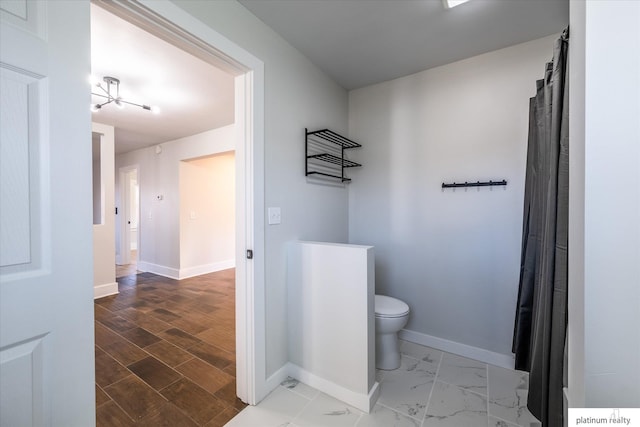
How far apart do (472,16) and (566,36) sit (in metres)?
0.81

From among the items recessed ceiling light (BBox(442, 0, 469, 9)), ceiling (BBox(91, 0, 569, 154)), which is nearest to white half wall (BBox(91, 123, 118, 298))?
ceiling (BBox(91, 0, 569, 154))

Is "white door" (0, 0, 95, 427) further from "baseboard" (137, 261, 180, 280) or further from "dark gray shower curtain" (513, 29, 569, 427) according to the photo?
"baseboard" (137, 261, 180, 280)

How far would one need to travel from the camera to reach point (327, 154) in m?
2.11

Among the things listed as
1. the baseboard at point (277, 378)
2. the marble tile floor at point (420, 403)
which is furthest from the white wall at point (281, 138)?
the marble tile floor at point (420, 403)

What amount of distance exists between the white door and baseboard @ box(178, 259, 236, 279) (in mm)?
3795

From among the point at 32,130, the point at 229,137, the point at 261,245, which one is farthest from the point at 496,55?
the point at 229,137

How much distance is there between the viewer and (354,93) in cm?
258

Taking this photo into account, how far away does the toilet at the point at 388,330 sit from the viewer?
1.79m

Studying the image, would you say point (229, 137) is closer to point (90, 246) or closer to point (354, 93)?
point (354, 93)

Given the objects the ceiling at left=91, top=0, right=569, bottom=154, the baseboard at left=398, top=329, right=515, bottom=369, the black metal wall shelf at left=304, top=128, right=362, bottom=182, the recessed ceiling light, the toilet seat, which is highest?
the ceiling at left=91, top=0, right=569, bottom=154

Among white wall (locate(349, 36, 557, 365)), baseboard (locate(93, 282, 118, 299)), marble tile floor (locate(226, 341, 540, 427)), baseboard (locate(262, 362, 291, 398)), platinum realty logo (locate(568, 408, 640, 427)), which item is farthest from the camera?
baseboard (locate(93, 282, 118, 299))

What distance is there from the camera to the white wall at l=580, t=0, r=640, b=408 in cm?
65

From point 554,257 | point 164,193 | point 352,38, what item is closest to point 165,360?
point 554,257

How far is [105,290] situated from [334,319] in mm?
3608
